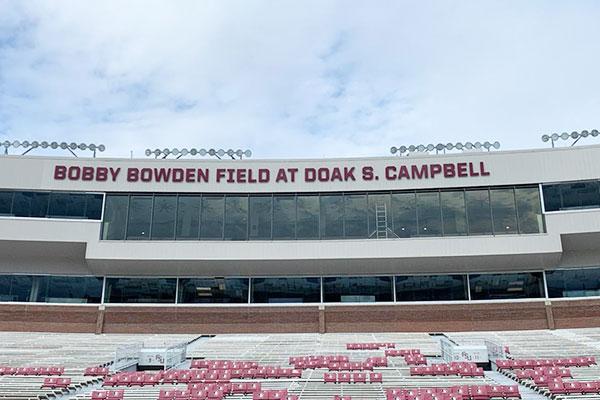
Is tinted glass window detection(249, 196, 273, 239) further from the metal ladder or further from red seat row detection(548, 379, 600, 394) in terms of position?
red seat row detection(548, 379, 600, 394)

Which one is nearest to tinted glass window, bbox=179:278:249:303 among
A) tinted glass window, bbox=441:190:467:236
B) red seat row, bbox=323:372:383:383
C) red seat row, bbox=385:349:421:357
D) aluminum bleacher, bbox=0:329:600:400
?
aluminum bleacher, bbox=0:329:600:400

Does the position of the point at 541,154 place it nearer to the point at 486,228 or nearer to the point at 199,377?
the point at 486,228

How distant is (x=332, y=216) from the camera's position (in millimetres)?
32219

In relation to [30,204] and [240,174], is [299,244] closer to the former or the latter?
[240,174]

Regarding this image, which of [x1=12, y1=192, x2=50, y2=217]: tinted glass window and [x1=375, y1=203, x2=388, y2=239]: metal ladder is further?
[x1=12, y1=192, x2=50, y2=217]: tinted glass window

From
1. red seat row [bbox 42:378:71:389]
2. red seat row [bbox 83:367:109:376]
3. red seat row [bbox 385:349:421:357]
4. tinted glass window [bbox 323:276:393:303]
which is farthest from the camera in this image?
tinted glass window [bbox 323:276:393:303]

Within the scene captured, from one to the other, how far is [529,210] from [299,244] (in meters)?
13.2

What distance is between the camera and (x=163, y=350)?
73.2 feet

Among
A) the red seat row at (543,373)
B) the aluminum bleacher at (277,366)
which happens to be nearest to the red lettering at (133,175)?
the aluminum bleacher at (277,366)

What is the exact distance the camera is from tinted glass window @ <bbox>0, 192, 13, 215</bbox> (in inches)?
1258

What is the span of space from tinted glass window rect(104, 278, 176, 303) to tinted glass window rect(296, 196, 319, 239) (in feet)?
27.4

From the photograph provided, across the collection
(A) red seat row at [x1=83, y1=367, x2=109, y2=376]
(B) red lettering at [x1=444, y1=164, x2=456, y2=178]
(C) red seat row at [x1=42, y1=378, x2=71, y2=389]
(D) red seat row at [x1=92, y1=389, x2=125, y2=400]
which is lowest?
(D) red seat row at [x1=92, y1=389, x2=125, y2=400]

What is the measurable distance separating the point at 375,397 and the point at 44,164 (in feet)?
85.2

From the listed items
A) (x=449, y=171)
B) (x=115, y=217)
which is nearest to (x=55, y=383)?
(x=115, y=217)
